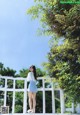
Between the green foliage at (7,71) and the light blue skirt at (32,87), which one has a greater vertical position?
the green foliage at (7,71)

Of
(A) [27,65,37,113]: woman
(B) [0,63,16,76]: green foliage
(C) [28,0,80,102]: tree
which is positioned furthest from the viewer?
(B) [0,63,16,76]: green foliage

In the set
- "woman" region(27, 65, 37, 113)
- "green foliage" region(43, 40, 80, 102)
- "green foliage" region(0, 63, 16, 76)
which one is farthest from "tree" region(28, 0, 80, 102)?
"green foliage" region(0, 63, 16, 76)

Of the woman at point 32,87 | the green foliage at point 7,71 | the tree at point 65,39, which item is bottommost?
the woman at point 32,87

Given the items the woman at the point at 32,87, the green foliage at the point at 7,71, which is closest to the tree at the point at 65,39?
the woman at the point at 32,87

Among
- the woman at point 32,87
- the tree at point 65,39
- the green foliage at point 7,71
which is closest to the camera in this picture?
the tree at point 65,39

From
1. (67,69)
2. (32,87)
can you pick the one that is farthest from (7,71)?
(67,69)

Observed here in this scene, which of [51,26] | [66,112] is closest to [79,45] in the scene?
[51,26]

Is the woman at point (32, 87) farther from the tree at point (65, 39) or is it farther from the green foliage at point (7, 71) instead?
the green foliage at point (7, 71)

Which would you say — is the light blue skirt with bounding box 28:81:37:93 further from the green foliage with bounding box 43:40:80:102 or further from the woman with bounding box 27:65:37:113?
the green foliage with bounding box 43:40:80:102

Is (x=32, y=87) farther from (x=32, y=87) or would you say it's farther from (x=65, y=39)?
(x=65, y=39)

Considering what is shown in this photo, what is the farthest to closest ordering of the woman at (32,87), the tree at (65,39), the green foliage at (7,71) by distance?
the green foliage at (7,71)
the woman at (32,87)
the tree at (65,39)

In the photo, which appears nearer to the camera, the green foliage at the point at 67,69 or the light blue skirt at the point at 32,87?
the green foliage at the point at 67,69

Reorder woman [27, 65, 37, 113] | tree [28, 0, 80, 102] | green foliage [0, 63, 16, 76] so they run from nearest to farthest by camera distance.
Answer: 1. tree [28, 0, 80, 102]
2. woman [27, 65, 37, 113]
3. green foliage [0, 63, 16, 76]

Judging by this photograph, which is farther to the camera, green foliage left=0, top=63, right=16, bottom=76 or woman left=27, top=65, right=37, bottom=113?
green foliage left=0, top=63, right=16, bottom=76
